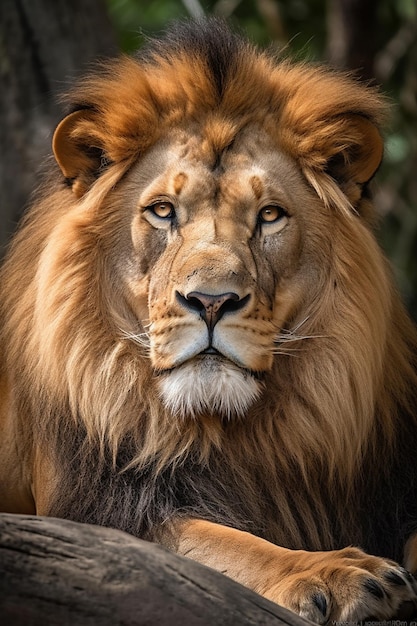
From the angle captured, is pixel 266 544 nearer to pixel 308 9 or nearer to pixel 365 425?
pixel 365 425

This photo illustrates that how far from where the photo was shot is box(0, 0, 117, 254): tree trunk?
19.7 ft

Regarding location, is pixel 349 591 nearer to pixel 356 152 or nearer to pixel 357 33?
pixel 356 152

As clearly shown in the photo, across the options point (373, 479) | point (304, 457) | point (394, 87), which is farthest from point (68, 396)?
point (394, 87)

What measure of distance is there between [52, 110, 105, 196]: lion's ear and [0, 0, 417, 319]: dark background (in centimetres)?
47

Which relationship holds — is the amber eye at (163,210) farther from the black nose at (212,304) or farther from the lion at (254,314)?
the black nose at (212,304)

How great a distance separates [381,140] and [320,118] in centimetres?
21

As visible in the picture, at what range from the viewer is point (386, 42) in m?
9.07

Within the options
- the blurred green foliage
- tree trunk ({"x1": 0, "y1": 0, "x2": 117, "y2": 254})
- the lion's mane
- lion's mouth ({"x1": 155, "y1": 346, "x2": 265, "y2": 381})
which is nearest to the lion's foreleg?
the lion's mane

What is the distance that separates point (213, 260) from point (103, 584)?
114 cm

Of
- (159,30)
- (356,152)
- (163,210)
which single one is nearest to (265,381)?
(163,210)

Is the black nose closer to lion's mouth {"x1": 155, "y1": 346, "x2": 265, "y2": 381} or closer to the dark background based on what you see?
lion's mouth {"x1": 155, "y1": 346, "x2": 265, "y2": 381}

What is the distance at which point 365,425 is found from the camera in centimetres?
363

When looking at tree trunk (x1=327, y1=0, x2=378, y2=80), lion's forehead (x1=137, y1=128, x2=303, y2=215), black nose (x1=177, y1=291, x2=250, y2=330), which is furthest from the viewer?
tree trunk (x1=327, y1=0, x2=378, y2=80)

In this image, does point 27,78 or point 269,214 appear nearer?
point 269,214
